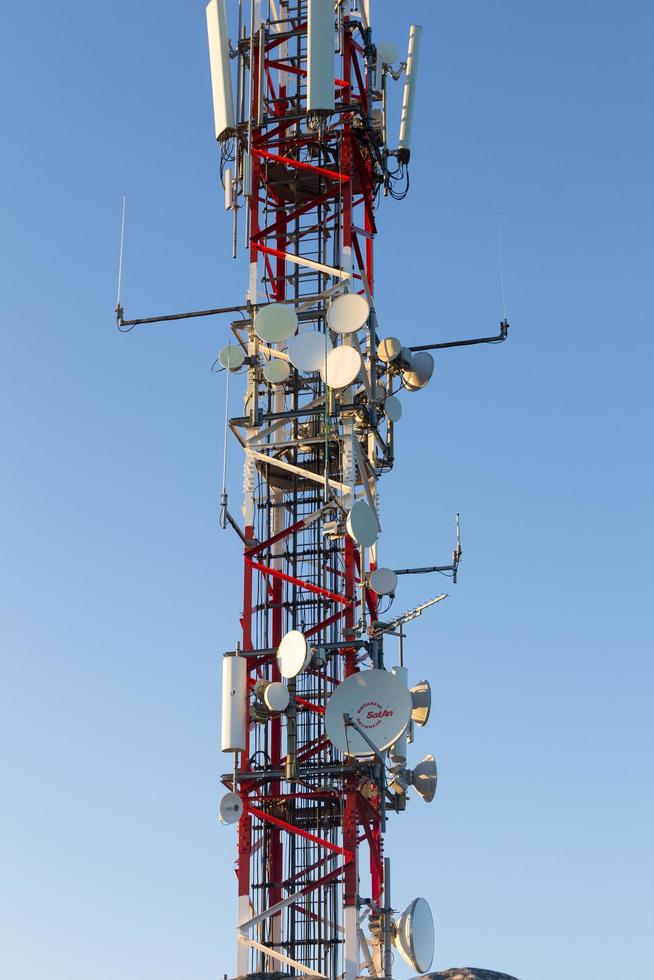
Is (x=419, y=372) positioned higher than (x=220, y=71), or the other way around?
(x=220, y=71)

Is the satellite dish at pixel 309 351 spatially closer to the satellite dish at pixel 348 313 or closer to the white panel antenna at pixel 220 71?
the satellite dish at pixel 348 313

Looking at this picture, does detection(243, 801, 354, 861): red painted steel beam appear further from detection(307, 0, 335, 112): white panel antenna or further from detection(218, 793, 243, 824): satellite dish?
detection(307, 0, 335, 112): white panel antenna

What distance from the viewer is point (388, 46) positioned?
53.3 metres

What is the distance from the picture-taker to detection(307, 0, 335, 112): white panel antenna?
165ft

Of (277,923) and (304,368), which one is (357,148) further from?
(277,923)

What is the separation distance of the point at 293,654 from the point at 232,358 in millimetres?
8414

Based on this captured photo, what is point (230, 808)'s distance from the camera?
150ft

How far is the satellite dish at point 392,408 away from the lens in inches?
1972

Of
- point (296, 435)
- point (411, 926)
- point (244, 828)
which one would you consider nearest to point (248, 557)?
point (296, 435)

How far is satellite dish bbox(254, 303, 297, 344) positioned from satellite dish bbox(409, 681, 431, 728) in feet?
31.1

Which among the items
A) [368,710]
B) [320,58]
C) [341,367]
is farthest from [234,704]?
[320,58]

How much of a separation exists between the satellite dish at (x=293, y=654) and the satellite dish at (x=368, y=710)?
41.3 inches

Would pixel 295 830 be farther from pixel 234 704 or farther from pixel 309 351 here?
pixel 309 351

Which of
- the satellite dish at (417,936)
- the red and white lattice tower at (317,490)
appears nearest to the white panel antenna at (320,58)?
the red and white lattice tower at (317,490)
